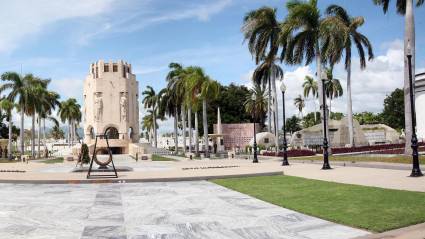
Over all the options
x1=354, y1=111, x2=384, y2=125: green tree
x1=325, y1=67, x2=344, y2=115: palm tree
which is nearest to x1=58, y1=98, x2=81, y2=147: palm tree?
x1=325, y1=67, x2=344, y2=115: palm tree

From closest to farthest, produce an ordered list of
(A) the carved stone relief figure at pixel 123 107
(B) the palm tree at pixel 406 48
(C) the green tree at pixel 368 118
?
(B) the palm tree at pixel 406 48 < (A) the carved stone relief figure at pixel 123 107 < (C) the green tree at pixel 368 118

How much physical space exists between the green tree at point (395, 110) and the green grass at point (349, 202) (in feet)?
280

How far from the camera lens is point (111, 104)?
70.2m

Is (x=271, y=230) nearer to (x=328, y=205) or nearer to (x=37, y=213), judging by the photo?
(x=328, y=205)

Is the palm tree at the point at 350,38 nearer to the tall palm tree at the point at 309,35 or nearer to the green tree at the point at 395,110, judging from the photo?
the tall palm tree at the point at 309,35

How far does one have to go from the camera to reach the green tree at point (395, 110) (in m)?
94.5

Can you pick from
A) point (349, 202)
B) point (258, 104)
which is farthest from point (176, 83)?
point (349, 202)

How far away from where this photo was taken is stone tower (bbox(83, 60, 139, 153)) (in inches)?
2749

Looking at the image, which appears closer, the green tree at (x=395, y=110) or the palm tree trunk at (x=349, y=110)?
the palm tree trunk at (x=349, y=110)

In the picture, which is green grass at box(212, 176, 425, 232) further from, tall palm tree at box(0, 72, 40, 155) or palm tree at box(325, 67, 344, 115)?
palm tree at box(325, 67, 344, 115)

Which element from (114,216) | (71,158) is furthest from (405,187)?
(71,158)

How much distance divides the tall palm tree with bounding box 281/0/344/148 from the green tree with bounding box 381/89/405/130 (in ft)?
203

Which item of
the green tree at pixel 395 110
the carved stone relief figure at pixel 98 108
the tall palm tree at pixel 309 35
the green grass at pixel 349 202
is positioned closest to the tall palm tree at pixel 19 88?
the carved stone relief figure at pixel 98 108

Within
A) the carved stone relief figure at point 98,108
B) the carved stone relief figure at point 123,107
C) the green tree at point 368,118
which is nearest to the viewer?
the carved stone relief figure at point 98,108
